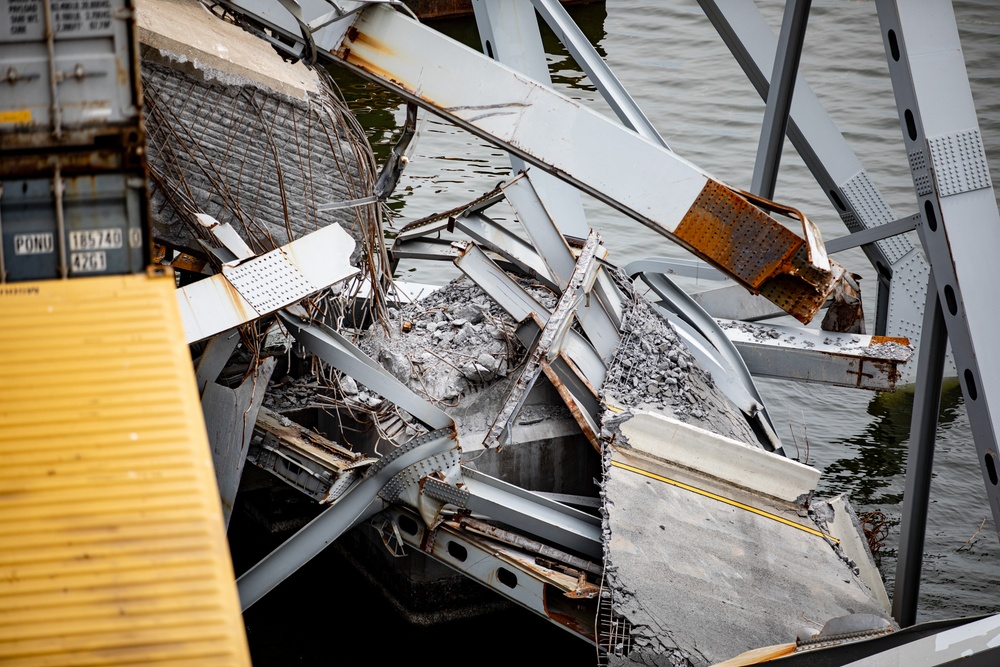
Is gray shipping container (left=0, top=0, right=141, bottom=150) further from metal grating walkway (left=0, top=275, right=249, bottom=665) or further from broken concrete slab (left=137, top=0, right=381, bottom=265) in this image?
broken concrete slab (left=137, top=0, right=381, bottom=265)

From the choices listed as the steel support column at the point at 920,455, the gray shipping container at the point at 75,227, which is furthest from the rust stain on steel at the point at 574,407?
the gray shipping container at the point at 75,227

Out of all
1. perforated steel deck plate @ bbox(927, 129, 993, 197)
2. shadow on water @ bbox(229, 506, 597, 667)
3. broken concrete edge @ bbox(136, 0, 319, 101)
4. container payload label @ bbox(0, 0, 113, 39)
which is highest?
broken concrete edge @ bbox(136, 0, 319, 101)

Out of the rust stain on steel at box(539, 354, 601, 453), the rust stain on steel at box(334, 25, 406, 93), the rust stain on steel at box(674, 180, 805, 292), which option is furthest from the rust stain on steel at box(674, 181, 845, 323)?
the rust stain on steel at box(334, 25, 406, 93)

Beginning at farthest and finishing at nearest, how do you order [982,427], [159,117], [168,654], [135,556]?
[159,117]
[982,427]
[135,556]
[168,654]

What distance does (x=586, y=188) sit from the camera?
19.7 ft

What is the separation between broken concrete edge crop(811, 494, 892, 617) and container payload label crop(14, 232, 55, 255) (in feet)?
16.7

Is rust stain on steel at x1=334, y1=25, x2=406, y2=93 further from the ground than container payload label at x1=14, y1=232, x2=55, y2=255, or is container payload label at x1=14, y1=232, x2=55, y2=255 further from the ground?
rust stain on steel at x1=334, y1=25, x2=406, y2=93

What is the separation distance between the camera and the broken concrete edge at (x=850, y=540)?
21.0 feet

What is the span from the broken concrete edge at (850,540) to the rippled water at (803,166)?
1359 mm

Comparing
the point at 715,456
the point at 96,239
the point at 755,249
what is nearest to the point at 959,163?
the point at 755,249

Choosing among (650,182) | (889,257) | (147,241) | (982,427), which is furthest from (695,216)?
(889,257)

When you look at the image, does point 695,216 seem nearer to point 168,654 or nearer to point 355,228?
point 355,228

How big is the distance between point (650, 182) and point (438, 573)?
3.24 meters

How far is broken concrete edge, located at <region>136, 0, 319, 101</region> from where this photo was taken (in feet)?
21.3
